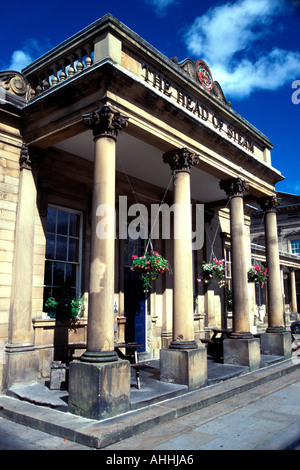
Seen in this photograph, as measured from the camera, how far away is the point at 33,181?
8.44 m

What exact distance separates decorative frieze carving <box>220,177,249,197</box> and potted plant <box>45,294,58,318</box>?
227 inches

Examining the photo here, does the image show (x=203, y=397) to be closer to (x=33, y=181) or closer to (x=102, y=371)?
(x=102, y=371)

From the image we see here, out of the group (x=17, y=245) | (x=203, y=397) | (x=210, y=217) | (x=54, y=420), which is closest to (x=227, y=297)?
(x=210, y=217)

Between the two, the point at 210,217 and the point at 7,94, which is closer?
the point at 7,94

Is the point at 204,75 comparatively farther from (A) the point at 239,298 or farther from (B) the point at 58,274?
(B) the point at 58,274

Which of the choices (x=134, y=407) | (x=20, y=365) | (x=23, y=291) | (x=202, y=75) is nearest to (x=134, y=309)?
(x=23, y=291)

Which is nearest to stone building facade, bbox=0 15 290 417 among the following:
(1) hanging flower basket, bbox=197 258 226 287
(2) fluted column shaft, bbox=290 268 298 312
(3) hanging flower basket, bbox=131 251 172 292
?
(3) hanging flower basket, bbox=131 251 172 292

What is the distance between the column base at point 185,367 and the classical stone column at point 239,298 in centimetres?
226

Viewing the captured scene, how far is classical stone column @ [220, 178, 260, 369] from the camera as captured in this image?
996 centimetres

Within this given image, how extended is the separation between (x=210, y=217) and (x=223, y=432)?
964 cm

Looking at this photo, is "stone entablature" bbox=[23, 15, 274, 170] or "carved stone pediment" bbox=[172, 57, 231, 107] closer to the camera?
"stone entablature" bbox=[23, 15, 274, 170]

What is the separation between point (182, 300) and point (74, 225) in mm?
3525

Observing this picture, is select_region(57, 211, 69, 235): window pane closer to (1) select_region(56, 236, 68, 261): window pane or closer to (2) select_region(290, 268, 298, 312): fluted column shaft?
(1) select_region(56, 236, 68, 261): window pane

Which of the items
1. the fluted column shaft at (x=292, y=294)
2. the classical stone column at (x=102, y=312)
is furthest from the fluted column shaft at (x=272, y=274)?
the fluted column shaft at (x=292, y=294)
